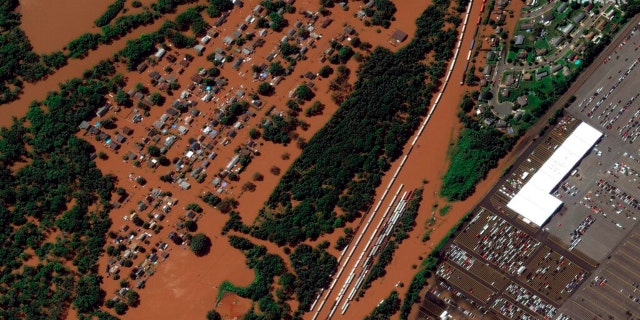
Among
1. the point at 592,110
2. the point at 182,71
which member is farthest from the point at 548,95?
the point at 182,71

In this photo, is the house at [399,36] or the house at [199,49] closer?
the house at [399,36]

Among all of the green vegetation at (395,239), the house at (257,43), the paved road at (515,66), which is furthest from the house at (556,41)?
the house at (257,43)

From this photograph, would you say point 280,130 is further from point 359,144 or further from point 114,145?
point 114,145

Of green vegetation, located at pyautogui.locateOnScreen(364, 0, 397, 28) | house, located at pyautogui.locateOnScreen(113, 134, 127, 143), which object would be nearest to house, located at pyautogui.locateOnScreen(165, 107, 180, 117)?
house, located at pyautogui.locateOnScreen(113, 134, 127, 143)

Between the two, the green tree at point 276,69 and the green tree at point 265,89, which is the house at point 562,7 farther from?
the green tree at point 265,89

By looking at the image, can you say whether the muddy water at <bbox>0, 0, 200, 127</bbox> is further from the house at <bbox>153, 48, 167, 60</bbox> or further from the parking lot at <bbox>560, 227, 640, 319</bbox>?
the parking lot at <bbox>560, 227, 640, 319</bbox>

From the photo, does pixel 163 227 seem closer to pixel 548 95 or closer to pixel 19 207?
pixel 19 207
